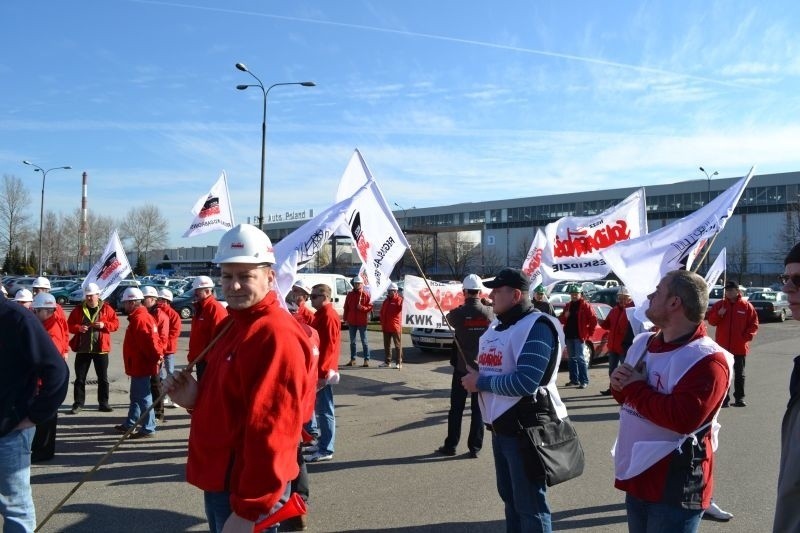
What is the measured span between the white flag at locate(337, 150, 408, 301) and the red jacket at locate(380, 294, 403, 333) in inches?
294

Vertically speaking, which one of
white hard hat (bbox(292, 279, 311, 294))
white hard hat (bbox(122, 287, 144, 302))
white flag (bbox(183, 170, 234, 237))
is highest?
white flag (bbox(183, 170, 234, 237))

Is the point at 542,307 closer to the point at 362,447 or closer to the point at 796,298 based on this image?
the point at 362,447

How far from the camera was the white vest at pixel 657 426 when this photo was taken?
3.02 metres

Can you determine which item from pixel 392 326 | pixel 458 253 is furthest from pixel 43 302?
pixel 458 253

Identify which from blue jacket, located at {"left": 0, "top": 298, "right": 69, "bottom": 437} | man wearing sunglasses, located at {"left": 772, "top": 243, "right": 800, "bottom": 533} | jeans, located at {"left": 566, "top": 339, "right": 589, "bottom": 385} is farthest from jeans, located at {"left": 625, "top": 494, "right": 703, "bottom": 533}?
jeans, located at {"left": 566, "top": 339, "right": 589, "bottom": 385}

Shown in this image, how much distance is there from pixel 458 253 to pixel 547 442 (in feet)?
239

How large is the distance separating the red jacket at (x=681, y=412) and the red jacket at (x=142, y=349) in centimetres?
651

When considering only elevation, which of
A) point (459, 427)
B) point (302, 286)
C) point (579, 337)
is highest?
point (302, 286)

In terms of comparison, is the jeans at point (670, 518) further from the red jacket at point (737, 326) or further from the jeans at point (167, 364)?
the jeans at point (167, 364)

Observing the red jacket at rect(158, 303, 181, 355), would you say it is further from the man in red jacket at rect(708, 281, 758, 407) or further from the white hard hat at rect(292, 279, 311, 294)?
the man in red jacket at rect(708, 281, 758, 407)

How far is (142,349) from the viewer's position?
8070mm

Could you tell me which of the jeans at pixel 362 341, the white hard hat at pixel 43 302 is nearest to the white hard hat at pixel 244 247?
the white hard hat at pixel 43 302

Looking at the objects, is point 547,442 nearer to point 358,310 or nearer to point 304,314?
point 304,314

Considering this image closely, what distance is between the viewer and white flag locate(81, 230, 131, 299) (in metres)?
11.1
